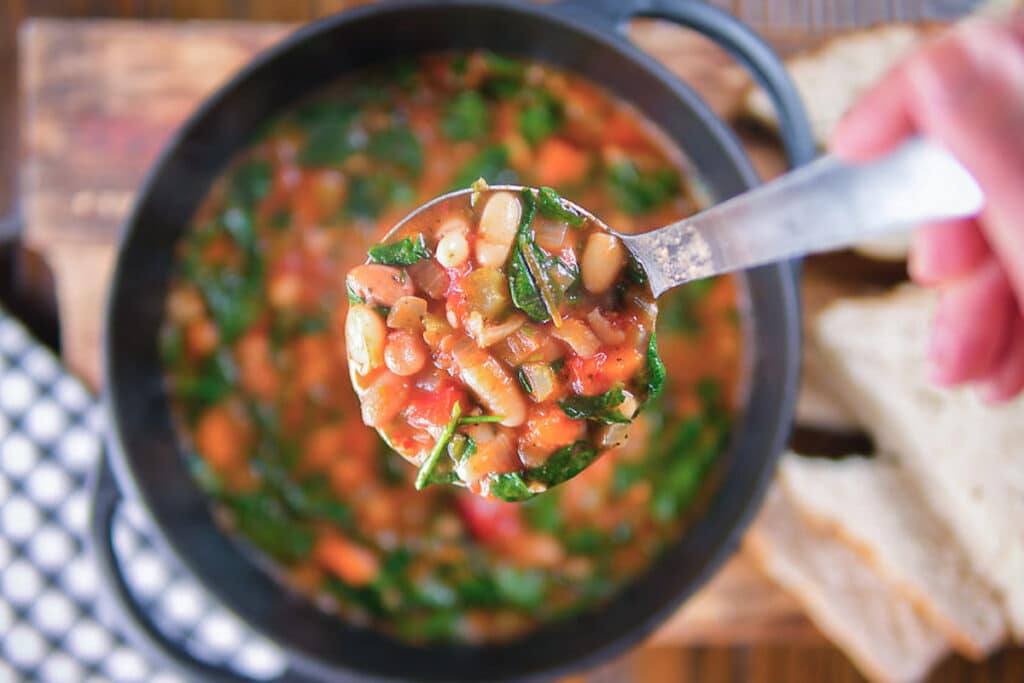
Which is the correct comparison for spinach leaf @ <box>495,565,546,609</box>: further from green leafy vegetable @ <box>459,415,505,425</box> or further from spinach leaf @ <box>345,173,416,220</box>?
green leafy vegetable @ <box>459,415,505,425</box>

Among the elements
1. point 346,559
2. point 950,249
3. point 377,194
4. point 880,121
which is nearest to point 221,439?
point 346,559

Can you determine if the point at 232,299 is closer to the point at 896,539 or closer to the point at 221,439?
the point at 221,439

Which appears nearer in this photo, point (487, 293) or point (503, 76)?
point (487, 293)

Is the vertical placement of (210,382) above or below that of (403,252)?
below

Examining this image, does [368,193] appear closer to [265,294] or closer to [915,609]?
[265,294]

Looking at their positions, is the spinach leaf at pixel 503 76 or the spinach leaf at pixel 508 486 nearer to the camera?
the spinach leaf at pixel 508 486

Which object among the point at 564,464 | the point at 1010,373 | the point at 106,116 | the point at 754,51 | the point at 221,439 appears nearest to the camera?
the point at 564,464

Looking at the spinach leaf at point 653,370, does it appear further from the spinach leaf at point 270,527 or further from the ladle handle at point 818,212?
the spinach leaf at point 270,527

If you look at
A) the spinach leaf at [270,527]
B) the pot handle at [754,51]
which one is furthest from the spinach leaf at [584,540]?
the pot handle at [754,51]
